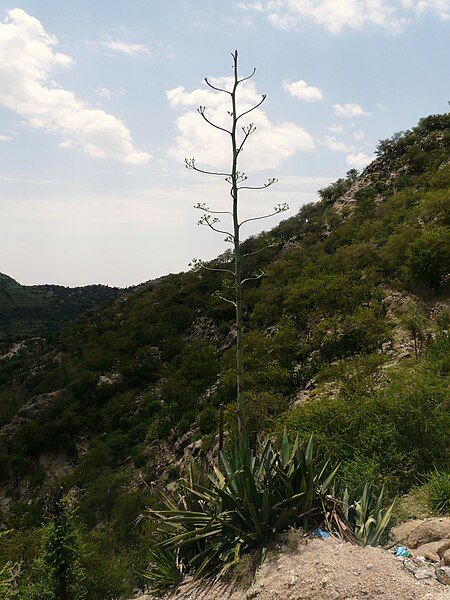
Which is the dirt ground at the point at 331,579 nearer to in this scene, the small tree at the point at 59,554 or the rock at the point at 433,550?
the rock at the point at 433,550

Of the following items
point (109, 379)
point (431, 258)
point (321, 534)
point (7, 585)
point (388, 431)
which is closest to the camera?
point (321, 534)

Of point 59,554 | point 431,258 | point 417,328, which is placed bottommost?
point 59,554

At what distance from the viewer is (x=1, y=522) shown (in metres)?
18.0

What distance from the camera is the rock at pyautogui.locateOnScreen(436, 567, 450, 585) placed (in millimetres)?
3590

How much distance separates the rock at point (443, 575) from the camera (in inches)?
141

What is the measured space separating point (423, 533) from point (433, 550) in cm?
33

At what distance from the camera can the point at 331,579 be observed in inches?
144

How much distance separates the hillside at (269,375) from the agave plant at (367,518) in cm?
78

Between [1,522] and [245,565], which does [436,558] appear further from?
[1,522]

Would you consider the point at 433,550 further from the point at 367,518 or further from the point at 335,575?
the point at 335,575

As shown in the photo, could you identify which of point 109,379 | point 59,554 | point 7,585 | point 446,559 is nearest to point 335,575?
point 446,559

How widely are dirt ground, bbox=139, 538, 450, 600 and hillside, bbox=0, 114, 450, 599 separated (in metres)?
2.05

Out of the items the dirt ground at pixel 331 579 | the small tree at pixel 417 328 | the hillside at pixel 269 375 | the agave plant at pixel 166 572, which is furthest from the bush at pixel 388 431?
the small tree at pixel 417 328

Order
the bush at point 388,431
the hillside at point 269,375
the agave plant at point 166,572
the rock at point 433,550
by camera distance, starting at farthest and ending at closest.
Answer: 1. the hillside at point 269,375
2. the bush at point 388,431
3. the agave plant at point 166,572
4. the rock at point 433,550
